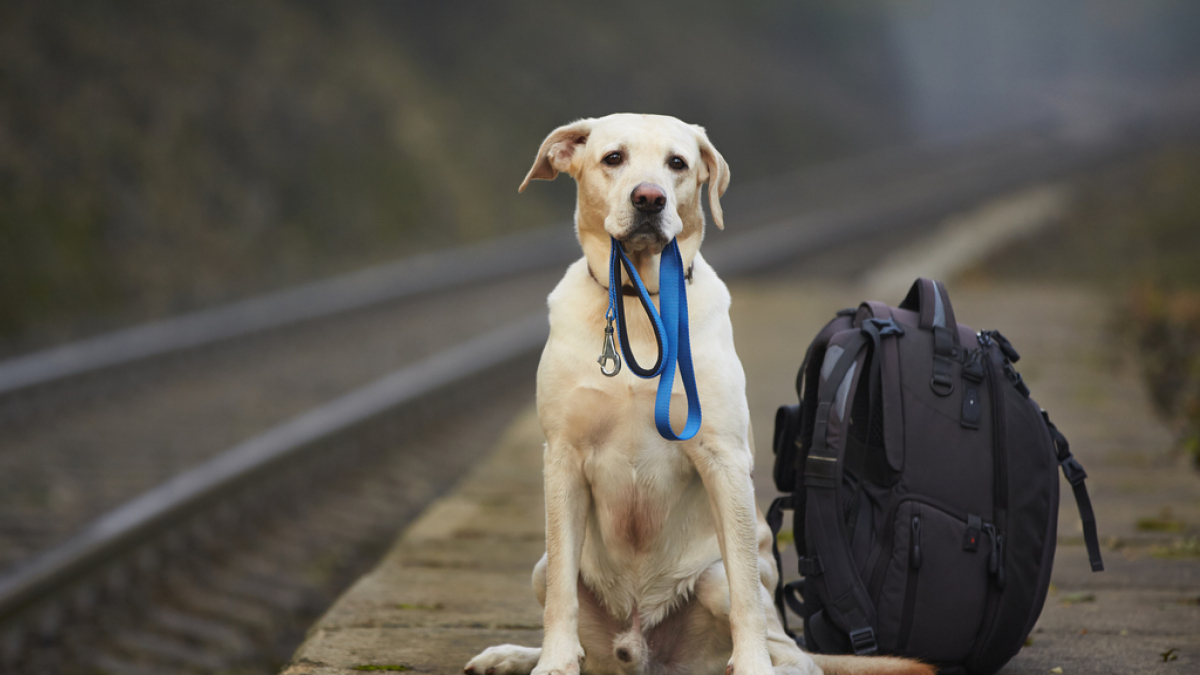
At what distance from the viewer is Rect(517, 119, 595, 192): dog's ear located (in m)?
2.75

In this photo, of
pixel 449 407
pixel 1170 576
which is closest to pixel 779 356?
pixel 449 407

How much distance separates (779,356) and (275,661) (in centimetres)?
577

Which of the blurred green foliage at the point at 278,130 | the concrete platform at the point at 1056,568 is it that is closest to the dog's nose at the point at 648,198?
the concrete platform at the point at 1056,568

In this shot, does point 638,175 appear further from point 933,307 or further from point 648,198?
point 933,307

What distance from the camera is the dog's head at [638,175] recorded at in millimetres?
2516

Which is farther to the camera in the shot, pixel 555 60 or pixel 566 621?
pixel 555 60

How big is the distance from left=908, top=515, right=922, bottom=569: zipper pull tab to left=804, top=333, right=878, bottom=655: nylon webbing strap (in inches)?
6.0

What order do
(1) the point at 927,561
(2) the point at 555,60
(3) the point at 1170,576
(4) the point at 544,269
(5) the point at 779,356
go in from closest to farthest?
(1) the point at 927,561
(3) the point at 1170,576
(5) the point at 779,356
(4) the point at 544,269
(2) the point at 555,60

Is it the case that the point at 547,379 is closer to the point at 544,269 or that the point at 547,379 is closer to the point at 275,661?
the point at 275,661

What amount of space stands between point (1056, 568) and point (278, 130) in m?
15.9

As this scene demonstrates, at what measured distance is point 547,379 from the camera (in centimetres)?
267

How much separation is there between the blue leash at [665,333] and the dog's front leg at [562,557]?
0.28 m

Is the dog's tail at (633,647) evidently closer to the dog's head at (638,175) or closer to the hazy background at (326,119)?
the dog's head at (638,175)

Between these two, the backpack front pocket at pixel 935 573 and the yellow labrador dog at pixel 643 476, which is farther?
the backpack front pocket at pixel 935 573
